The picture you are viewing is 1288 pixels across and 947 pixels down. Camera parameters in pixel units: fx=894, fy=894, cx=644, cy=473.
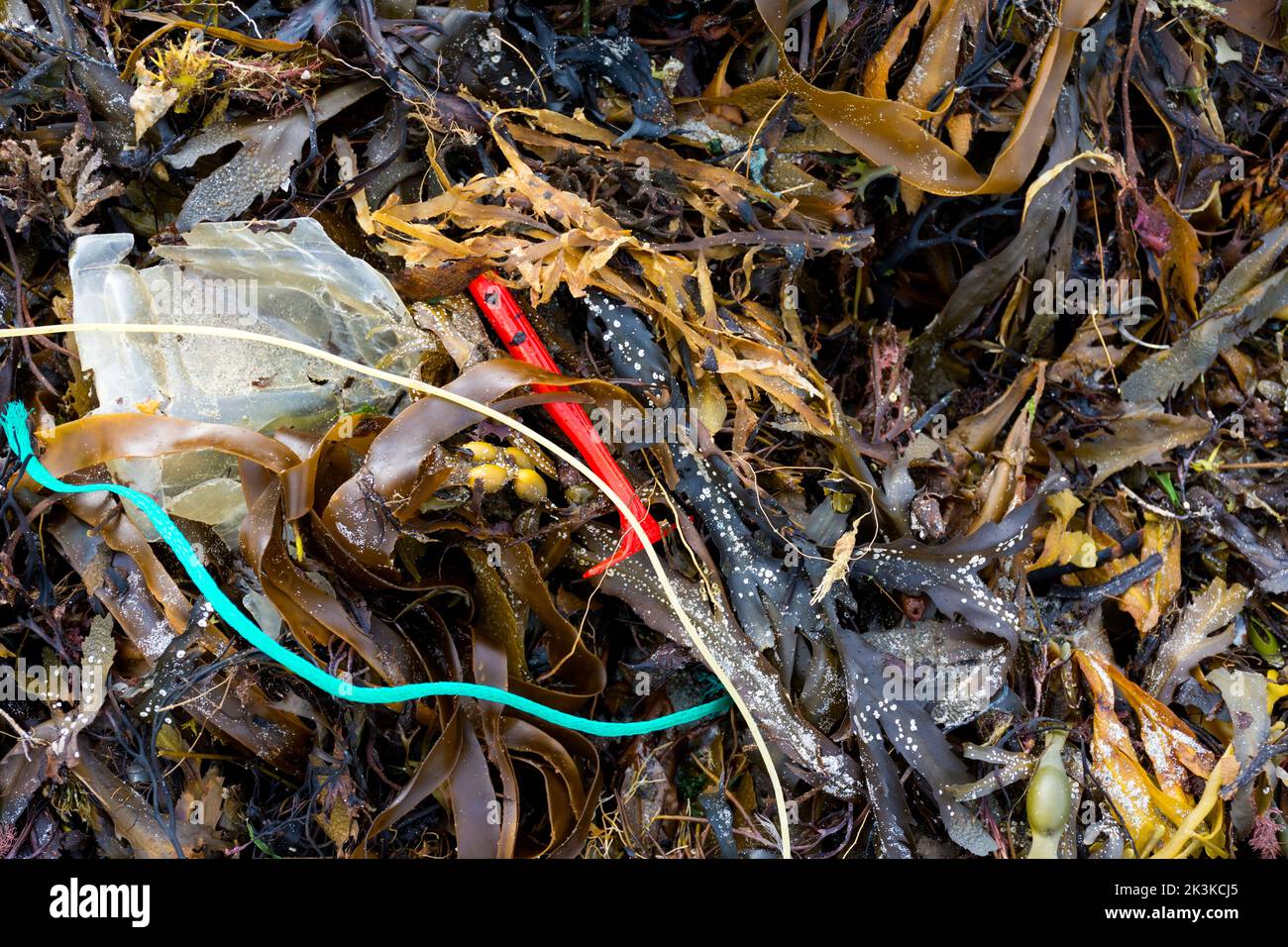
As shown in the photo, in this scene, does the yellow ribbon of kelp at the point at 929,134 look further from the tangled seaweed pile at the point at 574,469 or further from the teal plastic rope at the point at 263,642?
the teal plastic rope at the point at 263,642

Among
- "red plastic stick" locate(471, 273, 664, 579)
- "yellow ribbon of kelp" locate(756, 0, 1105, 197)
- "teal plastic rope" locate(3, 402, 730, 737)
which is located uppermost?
"yellow ribbon of kelp" locate(756, 0, 1105, 197)

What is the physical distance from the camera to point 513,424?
3.64ft

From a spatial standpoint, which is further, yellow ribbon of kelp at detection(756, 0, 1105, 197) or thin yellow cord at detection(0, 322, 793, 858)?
yellow ribbon of kelp at detection(756, 0, 1105, 197)

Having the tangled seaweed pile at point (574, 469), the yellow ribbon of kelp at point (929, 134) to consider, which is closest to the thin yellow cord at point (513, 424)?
the tangled seaweed pile at point (574, 469)

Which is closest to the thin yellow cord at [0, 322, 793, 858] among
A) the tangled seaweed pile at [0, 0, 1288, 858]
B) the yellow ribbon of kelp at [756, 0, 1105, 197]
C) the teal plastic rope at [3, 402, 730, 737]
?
the tangled seaweed pile at [0, 0, 1288, 858]

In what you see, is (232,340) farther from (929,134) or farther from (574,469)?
(929,134)

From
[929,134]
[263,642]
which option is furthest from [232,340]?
[929,134]

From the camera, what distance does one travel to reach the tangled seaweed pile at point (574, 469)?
1.20m

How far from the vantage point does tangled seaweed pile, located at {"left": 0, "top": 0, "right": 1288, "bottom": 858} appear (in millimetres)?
1199

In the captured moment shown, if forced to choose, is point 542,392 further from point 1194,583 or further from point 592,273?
point 1194,583

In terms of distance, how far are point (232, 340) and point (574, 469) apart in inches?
19.7

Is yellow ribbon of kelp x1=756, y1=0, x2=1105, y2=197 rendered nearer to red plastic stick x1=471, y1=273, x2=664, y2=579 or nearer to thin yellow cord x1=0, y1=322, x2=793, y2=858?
red plastic stick x1=471, y1=273, x2=664, y2=579

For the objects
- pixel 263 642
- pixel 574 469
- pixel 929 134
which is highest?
pixel 929 134

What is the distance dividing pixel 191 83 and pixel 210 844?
1065 millimetres
